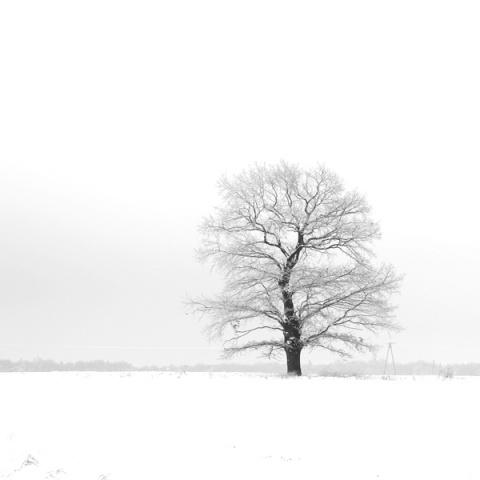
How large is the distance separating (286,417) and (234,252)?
1488 centimetres

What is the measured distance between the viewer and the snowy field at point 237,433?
10086 millimetres

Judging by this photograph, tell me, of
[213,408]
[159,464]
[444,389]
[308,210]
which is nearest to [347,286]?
[308,210]

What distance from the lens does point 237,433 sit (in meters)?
12.0

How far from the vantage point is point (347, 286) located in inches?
1036

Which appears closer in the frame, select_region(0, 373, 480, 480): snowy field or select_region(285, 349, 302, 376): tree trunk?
select_region(0, 373, 480, 480): snowy field

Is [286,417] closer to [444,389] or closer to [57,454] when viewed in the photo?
[57,454]

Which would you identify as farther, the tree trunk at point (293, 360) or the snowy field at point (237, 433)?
the tree trunk at point (293, 360)

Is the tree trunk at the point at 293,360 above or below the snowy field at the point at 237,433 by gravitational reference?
above

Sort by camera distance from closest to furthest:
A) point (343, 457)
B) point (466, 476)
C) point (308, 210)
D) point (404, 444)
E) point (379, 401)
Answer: point (466, 476) → point (343, 457) → point (404, 444) → point (379, 401) → point (308, 210)

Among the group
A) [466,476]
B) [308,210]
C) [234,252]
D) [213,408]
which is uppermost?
[308,210]

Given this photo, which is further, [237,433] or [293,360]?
[293,360]

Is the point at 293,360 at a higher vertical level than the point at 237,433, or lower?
higher

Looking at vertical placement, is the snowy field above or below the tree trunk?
below

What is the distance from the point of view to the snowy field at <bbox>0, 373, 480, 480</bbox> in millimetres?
10086
